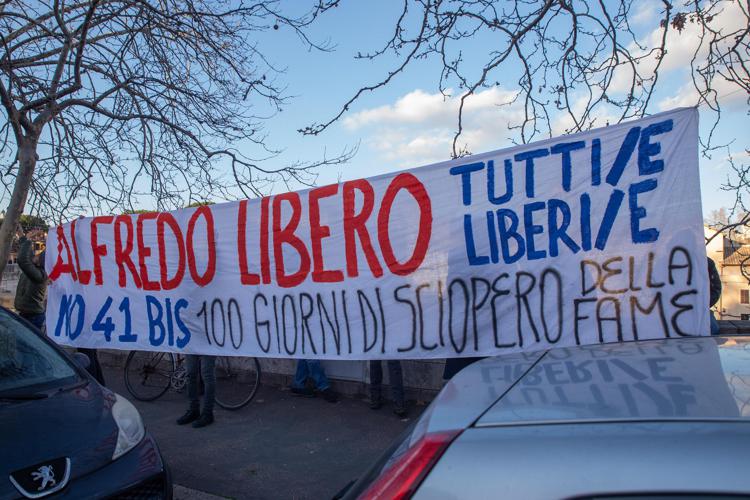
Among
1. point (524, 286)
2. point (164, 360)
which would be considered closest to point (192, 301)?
point (164, 360)

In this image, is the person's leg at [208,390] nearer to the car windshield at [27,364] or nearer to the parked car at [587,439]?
the car windshield at [27,364]

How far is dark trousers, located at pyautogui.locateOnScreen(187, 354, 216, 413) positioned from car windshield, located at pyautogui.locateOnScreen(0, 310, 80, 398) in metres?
1.70

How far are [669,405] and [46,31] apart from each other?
8.05 metres

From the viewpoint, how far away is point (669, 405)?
1.24m

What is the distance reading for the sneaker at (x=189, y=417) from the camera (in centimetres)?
536

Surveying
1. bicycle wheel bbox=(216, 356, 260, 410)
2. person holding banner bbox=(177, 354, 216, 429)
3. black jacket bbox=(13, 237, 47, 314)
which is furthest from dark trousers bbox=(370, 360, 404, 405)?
black jacket bbox=(13, 237, 47, 314)

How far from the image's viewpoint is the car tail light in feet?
4.02

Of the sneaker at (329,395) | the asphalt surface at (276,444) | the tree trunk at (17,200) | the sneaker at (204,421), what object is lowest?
the asphalt surface at (276,444)

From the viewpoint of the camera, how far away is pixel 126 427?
318cm

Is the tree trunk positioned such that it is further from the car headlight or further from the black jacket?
the car headlight

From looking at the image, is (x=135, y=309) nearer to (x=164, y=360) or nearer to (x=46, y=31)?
(x=164, y=360)

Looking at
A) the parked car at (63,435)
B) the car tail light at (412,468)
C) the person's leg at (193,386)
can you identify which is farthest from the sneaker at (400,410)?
the car tail light at (412,468)

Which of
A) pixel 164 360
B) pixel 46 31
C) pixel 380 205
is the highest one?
pixel 46 31

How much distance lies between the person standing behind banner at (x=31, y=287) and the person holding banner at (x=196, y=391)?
8.62ft
